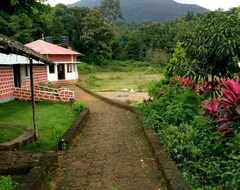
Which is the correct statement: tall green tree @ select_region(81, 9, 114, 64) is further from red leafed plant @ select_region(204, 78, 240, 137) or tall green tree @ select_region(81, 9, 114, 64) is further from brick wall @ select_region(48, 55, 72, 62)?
red leafed plant @ select_region(204, 78, 240, 137)

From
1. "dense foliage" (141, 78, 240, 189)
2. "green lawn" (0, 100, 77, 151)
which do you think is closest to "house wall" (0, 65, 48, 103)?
"green lawn" (0, 100, 77, 151)

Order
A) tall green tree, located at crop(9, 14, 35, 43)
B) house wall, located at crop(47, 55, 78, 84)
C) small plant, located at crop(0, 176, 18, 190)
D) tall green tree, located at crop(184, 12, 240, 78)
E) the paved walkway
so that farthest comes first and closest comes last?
1. tall green tree, located at crop(9, 14, 35, 43)
2. house wall, located at crop(47, 55, 78, 84)
3. tall green tree, located at crop(184, 12, 240, 78)
4. the paved walkway
5. small plant, located at crop(0, 176, 18, 190)

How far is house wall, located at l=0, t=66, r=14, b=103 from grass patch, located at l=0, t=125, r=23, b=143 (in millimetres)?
7293

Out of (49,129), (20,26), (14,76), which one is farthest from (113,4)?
(49,129)

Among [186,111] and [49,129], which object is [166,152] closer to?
[186,111]

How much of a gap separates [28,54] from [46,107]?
27.5 ft

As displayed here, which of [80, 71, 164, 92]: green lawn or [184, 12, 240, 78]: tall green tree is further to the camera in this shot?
[80, 71, 164, 92]: green lawn

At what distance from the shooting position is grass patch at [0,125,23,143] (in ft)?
27.7

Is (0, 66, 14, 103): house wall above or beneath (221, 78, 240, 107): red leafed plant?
beneath

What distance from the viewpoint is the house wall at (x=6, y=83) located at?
16766 mm

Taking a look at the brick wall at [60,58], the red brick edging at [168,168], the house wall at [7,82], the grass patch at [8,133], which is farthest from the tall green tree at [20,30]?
the red brick edging at [168,168]

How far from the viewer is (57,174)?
607 centimetres

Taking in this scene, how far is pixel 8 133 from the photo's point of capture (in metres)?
9.04

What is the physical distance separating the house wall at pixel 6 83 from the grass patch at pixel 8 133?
7.29 meters
